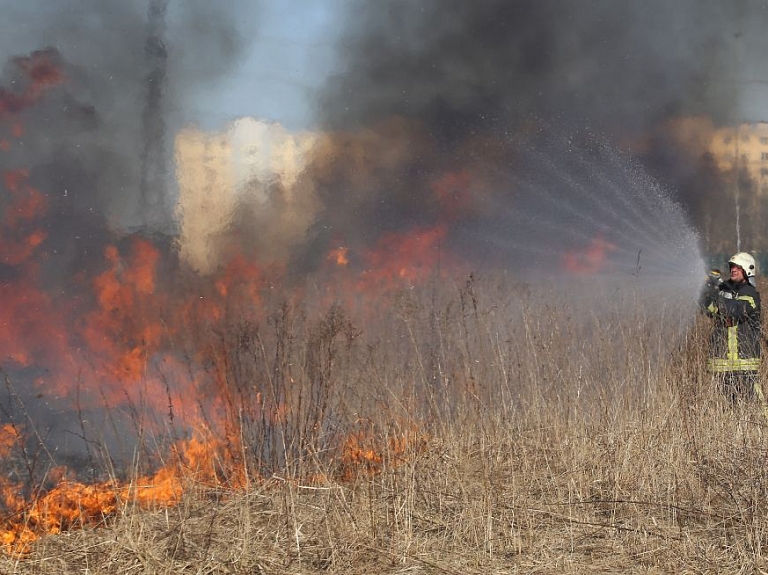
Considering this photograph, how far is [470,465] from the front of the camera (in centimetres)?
573

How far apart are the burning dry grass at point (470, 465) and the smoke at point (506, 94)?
3.50m

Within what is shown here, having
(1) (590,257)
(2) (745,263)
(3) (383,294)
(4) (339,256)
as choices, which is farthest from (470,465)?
(1) (590,257)

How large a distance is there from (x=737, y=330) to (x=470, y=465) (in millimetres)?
3455

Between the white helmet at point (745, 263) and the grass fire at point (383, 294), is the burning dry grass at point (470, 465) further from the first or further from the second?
the white helmet at point (745, 263)

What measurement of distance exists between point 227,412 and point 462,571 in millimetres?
3022

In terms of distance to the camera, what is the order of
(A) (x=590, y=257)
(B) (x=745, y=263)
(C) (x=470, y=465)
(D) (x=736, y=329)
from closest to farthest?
1. (C) (x=470, y=465)
2. (D) (x=736, y=329)
3. (B) (x=745, y=263)
4. (A) (x=590, y=257)

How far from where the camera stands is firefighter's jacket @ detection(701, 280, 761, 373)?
7.64 metres

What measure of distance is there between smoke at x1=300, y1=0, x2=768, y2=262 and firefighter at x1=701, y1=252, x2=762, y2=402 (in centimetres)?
407

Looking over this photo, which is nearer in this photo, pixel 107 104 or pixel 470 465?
pixel 470 465

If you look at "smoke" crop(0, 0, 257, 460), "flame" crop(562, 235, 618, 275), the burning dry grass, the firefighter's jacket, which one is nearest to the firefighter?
the firefighter's jacket

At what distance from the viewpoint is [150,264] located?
28.6ft

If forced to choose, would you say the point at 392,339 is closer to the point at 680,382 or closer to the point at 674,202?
the point at 680,382

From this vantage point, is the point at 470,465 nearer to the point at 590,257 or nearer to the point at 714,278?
the point at 714,278

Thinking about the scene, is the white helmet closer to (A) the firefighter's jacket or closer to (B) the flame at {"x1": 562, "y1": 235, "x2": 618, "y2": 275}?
(A) the firefighter's jacket
